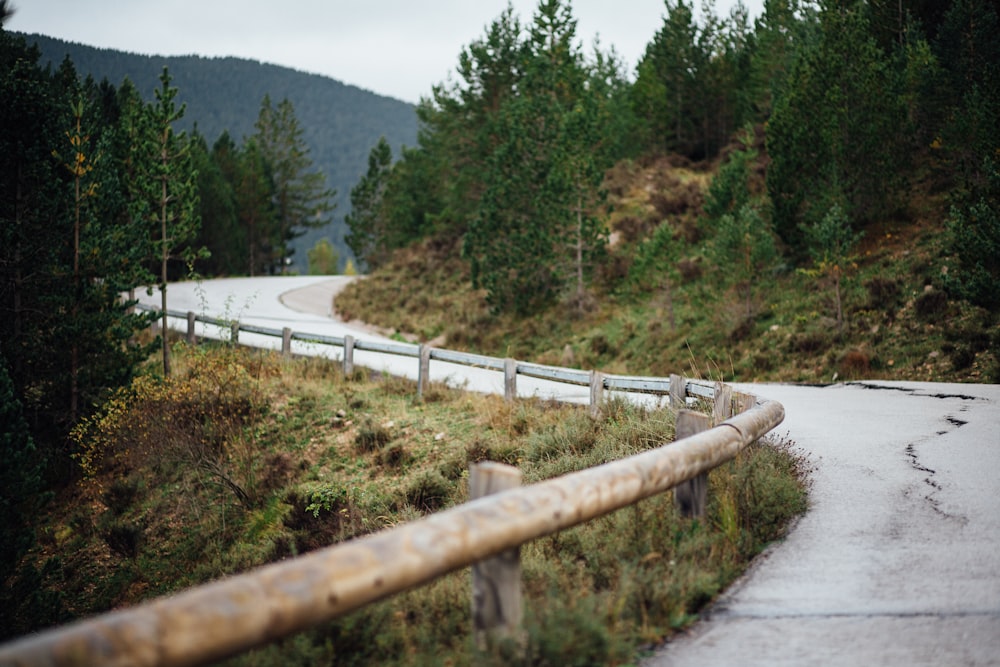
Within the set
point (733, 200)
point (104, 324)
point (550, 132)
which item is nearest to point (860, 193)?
point (733, 200)

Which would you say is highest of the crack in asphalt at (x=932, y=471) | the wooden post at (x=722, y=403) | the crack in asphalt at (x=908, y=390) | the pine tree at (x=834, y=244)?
the pine tree at (x=834, y=244)

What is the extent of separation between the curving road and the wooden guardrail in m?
0.88

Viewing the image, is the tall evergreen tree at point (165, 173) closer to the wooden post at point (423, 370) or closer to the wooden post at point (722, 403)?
the wooden post at point (423, 370)

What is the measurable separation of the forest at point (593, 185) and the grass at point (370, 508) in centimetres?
149

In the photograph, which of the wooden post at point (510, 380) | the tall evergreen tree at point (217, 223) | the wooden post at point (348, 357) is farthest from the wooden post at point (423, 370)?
the tall evergreen tree at point (217, 223)

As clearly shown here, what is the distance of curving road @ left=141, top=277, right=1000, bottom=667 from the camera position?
11.6ft

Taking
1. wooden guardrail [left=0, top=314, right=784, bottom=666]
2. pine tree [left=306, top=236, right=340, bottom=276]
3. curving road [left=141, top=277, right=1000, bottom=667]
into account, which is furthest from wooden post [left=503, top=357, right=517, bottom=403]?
pine tree [left=306, top=236, right=340, bottom=276]

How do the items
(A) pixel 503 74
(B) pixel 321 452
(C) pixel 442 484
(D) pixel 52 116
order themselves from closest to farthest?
(C) pixel 442 484
(B) pixel 321 452
(D) pixel 52 116
(A) pixel 503 74

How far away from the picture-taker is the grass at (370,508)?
3758mm

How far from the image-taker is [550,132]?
93.0ft

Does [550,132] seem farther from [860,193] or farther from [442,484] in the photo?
[442,484]

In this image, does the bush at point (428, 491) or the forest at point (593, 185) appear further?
the forest at point (593, 185)

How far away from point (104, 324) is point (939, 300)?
19.6 m

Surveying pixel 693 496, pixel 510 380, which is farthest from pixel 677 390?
pixel 693 496
